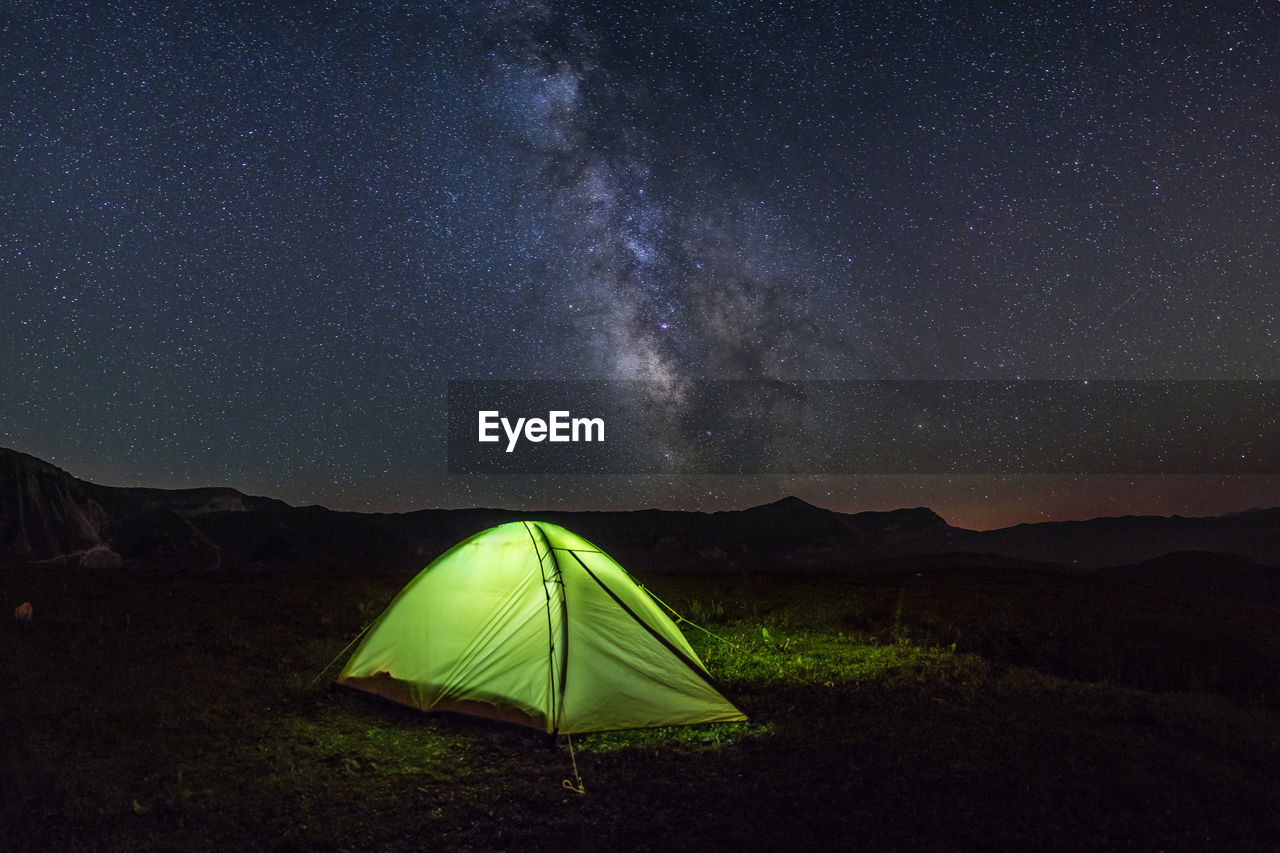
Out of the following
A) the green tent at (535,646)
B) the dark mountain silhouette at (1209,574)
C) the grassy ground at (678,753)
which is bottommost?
the dark mountain silhouette at (1209,574)

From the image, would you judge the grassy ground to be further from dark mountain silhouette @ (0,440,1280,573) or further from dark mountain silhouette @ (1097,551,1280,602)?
dark mountain silhouette @ (0,440,1280,573)

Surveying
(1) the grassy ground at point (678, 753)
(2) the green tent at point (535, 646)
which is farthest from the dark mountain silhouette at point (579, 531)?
(2) the green tent at point (535, 646)

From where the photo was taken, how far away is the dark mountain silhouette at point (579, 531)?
54844mm

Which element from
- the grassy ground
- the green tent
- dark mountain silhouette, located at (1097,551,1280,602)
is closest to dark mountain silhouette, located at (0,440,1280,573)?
dark mountain silhouette, located at (1097,551,1280,602)

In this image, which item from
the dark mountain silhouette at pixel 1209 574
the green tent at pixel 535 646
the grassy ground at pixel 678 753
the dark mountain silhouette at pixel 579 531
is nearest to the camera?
the grassy ground at pixel 678 753

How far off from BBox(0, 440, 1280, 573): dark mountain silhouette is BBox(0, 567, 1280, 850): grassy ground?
3301cm

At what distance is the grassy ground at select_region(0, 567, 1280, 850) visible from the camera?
5.55m

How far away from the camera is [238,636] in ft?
38.9

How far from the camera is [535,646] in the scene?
8.35 m

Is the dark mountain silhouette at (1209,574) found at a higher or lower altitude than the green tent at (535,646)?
lower

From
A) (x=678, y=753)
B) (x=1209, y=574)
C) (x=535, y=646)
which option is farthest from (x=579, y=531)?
(x=678, y=753)

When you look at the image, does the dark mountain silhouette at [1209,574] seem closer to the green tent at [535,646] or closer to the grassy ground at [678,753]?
the grassy ground at [678,753]

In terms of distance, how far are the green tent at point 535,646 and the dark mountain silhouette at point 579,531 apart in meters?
36.3

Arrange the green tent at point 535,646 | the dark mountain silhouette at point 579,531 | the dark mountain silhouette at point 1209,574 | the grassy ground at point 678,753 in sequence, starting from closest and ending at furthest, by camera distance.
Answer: the grassy ground at point 678,753 → the green tent at point 535,646 → the dark mountain silhouette at point 1209,574 → the dark mountain silhouette at point 579,531
